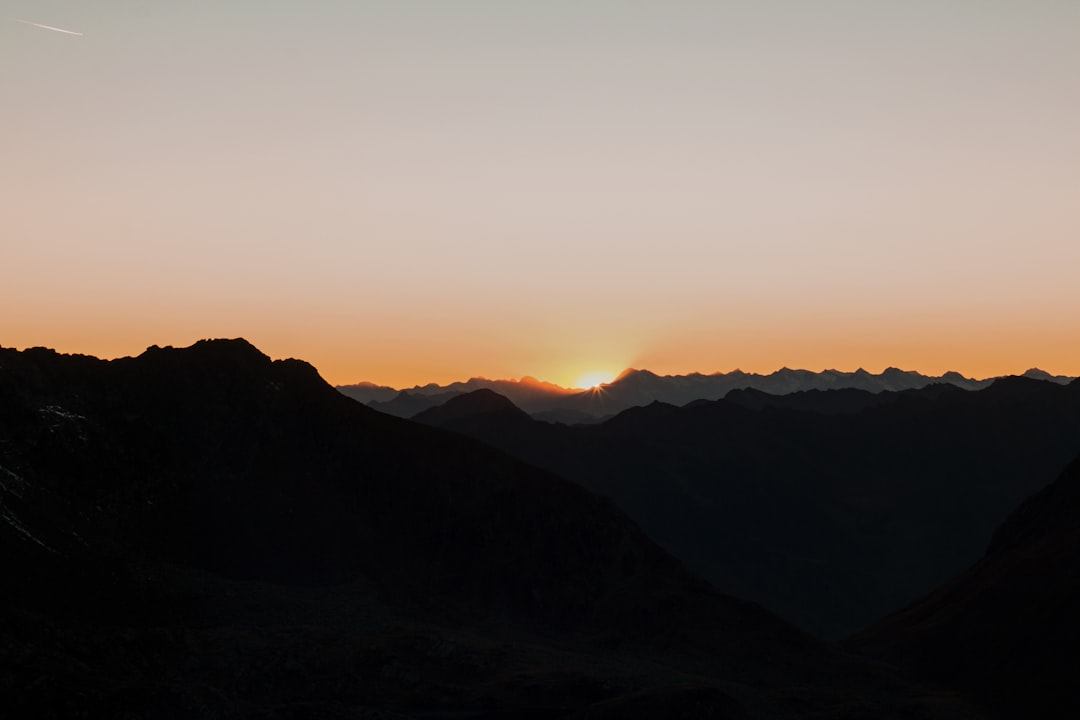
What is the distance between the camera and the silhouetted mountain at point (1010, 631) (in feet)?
423

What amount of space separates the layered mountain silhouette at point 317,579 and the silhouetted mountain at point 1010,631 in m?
7.80

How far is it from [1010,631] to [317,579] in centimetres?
7390

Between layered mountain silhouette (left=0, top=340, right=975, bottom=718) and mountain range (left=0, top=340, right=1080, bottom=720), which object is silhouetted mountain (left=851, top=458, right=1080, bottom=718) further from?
layered mountain silhouette (left=0, top=340, right=975, bottom=718)

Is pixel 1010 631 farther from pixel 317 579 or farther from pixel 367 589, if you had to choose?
pixel 317 579

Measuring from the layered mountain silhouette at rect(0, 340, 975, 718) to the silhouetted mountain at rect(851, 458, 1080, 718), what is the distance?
25.6ft

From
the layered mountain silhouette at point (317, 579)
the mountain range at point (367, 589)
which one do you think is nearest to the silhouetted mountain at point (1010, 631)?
the mountain range at point (367, 589)

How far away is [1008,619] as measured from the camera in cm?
14050

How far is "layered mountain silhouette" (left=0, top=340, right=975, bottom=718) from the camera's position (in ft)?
325

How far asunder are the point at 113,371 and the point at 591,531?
5616 centimetres

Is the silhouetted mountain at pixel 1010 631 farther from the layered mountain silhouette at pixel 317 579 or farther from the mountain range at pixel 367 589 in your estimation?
the layered mountain silhouette at pixel 317 579

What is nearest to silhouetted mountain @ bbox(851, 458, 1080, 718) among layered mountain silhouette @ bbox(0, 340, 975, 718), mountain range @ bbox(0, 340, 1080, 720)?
mountain range @ bbox(0, 340, 1080, 720)

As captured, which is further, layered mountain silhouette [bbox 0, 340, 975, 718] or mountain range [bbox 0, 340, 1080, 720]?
mountain range [bbox 0, 340, 1080, 720]

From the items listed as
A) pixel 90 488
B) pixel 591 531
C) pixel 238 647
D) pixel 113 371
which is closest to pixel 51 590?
pixel 238 647

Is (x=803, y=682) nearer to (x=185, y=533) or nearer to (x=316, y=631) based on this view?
(x=316, y=631)
